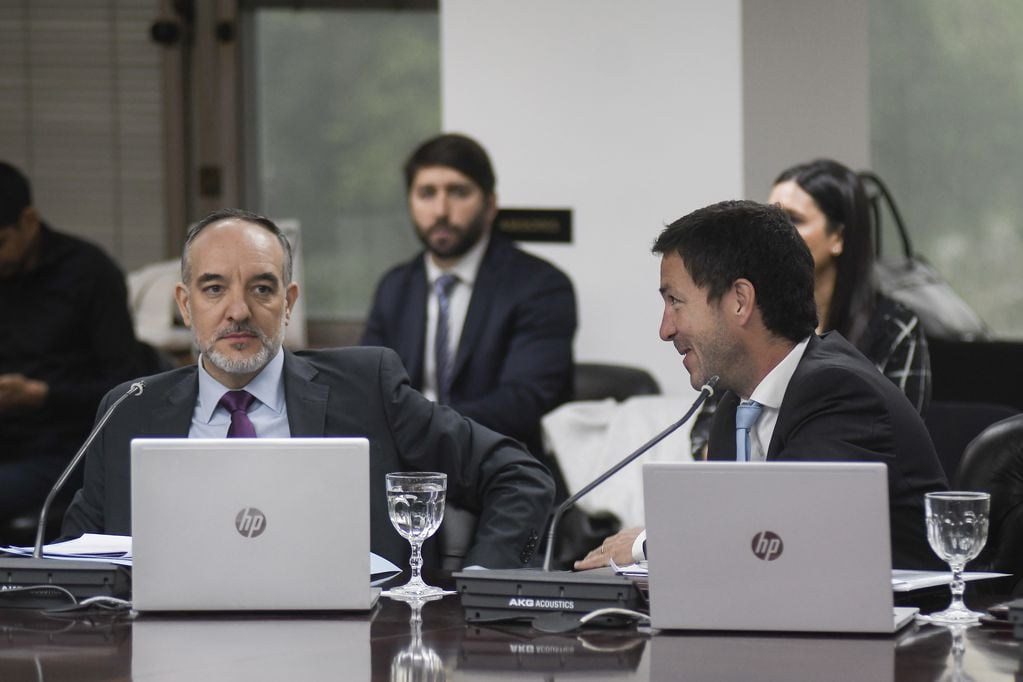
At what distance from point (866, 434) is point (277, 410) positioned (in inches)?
40.9

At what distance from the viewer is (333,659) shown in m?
1.80

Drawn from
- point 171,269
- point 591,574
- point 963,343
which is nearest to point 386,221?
point 171,269

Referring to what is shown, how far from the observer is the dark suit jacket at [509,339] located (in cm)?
419

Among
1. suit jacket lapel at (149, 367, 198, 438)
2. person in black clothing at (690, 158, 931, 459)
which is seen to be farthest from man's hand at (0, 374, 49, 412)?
person in black clothing at (690, 158, 931, 459)

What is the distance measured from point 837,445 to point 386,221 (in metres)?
4.15

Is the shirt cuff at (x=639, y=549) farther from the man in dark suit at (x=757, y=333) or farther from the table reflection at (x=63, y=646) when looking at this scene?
the table reflection at (x=63, y=646)

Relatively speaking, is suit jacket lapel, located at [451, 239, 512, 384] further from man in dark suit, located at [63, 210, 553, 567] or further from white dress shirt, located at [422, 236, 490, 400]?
man in dark suit, located at [63, 210, 553, 567]

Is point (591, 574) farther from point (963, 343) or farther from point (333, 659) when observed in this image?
point (963, 343)

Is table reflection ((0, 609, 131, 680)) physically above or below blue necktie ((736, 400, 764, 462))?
below

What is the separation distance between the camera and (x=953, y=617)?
195cm

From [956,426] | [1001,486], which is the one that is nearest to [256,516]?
[1001,486]

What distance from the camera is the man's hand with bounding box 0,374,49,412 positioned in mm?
4094

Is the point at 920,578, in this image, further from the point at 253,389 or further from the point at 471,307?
the point at 471,307

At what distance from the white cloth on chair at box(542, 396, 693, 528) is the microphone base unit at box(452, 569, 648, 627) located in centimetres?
195
